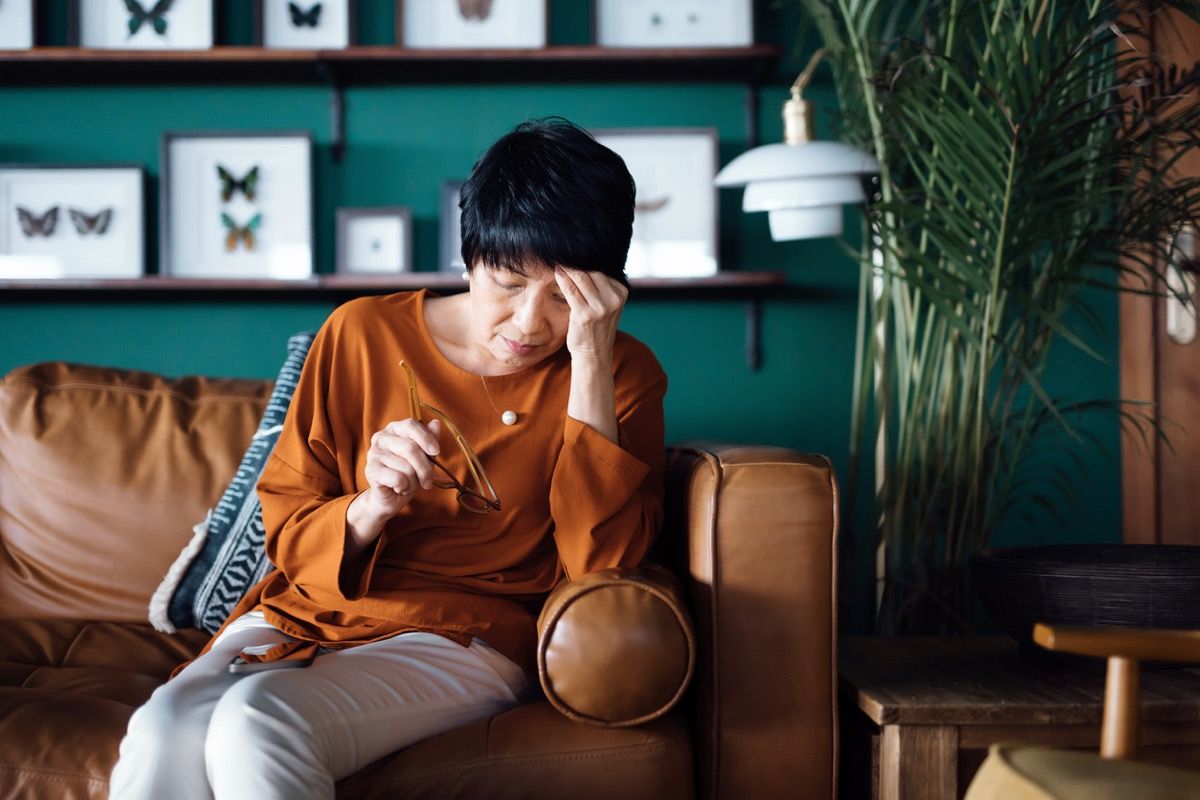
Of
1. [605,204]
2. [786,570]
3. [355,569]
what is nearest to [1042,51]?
[605,204]

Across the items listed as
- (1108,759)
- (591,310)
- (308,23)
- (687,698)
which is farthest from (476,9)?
(1108,759)

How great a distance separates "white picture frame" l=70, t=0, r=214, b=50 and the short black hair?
1384mm

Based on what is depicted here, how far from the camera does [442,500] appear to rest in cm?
146

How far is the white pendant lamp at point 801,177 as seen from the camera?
78.1 inches

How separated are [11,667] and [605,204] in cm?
116

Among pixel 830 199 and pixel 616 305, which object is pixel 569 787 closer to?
pixel 616 305

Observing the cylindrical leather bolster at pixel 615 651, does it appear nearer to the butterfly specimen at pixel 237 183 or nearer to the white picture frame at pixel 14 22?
the butterfly specimen at pixel 237 183

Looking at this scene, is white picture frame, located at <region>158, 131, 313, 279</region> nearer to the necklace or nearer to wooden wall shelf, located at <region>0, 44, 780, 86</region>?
wooden wall shelf, located at <region>0, 44, 780, 86</region>

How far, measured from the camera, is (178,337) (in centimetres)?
252

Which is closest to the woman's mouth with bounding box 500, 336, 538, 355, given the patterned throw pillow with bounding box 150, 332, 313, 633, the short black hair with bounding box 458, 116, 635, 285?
the short black hair with bounding box 458, 116, 635, 285

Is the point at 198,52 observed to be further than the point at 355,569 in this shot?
Yes

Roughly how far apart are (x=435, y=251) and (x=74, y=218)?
0.83m

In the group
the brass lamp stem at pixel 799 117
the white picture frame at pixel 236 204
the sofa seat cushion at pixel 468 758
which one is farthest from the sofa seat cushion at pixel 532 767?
the white picture frame at pixel 236 204

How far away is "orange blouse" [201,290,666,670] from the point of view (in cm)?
139
